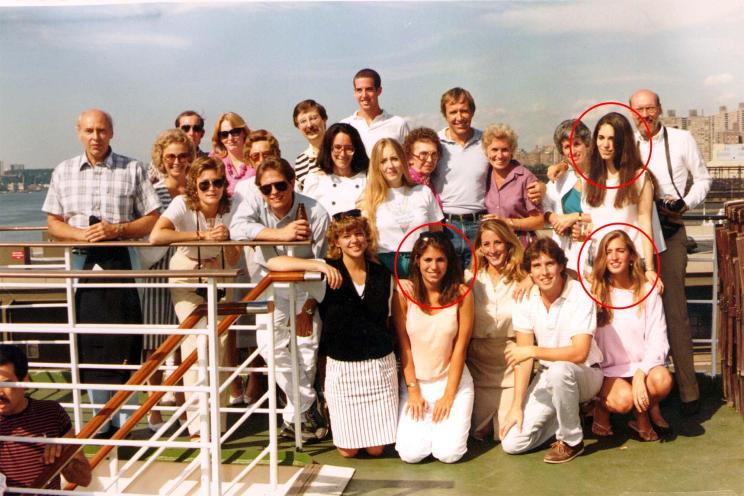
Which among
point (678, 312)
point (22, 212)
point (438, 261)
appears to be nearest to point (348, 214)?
point (438, 261)

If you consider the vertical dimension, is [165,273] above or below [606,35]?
below

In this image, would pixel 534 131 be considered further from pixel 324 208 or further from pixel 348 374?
pixel 348 374

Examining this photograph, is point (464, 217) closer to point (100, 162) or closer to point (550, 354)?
point (550, 354)

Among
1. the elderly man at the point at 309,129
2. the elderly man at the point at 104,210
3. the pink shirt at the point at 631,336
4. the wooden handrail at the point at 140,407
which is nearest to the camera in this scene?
the wooden handrail at the point at 140,407

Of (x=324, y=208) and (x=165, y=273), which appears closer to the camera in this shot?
(x=165, y=273)

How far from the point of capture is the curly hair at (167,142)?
3.17 metres

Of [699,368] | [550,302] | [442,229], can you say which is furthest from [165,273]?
[699,368]

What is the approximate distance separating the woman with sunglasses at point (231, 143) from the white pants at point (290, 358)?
562 mm

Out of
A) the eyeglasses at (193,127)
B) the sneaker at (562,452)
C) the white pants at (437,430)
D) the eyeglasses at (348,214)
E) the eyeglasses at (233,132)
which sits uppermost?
the eyeglasses at (193,127)

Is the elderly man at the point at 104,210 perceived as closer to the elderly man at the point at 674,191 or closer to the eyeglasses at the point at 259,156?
the eyeglasses at the point at 259,156

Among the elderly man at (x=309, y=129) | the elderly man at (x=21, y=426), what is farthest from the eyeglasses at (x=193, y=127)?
the elderly man at (x=21, y=426)

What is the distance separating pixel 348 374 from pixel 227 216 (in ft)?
2.28

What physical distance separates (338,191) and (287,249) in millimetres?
276

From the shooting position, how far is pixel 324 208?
117 inches
